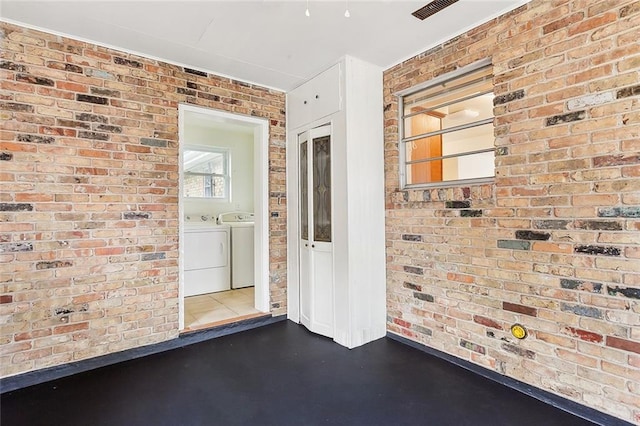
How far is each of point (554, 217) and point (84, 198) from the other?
3525 millimetres

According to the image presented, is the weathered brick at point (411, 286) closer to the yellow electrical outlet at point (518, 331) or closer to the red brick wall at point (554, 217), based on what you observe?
the red brick wall at point (554, 217)

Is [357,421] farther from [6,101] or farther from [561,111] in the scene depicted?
[6,101]

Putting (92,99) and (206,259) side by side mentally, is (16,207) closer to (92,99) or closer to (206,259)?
(92,99)

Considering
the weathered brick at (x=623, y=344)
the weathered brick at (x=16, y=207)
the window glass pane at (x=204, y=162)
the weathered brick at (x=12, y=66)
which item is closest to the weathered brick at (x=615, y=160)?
the weathered brick at (x=623, y=344)

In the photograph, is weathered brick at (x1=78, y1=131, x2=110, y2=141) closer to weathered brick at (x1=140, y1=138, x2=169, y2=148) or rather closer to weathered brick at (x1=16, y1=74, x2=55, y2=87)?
weathered brick at (x1=140, y1=138, x2=169, y2=148)

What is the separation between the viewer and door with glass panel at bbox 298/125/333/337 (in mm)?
3266

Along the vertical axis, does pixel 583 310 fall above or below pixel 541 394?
above

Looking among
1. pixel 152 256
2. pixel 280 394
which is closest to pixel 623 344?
pixel 280 394

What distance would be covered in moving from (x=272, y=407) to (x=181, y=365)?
1040mm

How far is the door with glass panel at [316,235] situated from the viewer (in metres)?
3.27

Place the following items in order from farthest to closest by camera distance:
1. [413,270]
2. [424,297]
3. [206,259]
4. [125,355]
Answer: [206,259], [413,270], [424,297], [125,355]

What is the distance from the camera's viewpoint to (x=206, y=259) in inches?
179

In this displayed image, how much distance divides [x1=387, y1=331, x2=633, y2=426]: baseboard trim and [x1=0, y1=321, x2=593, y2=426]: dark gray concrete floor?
0.04 meters

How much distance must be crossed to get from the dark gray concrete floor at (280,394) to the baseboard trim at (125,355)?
0.21 feet
